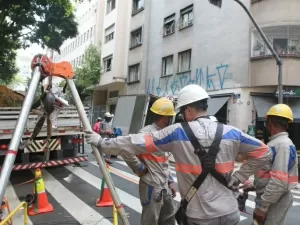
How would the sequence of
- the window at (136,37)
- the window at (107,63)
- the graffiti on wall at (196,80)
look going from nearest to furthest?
the graffiti on wall at (196,80) < the window at (136,37) < the window at (107,63)

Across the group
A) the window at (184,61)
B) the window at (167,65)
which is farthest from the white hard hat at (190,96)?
the window at (167,65)

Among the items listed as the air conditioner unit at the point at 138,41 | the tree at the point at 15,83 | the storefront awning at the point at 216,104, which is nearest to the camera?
the storefront awning at the point at 216,104

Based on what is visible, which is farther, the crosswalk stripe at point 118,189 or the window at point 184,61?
the window at point 184,61

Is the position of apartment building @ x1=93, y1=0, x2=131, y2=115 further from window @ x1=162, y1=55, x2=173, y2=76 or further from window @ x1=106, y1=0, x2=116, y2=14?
window @ x1=162, y1=55, x2=173, y2=76

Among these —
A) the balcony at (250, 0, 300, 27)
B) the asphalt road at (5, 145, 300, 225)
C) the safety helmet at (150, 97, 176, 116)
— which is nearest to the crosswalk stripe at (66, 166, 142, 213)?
the asphalt road at (5, 145, 300, 225)

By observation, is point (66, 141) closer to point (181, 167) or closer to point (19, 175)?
point (19, 175)

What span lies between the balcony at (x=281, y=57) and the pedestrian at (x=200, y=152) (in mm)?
14860

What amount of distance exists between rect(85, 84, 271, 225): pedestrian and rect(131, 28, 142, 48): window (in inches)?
1053

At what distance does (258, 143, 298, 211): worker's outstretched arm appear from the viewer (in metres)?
3.09

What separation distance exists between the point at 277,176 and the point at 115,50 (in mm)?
29242

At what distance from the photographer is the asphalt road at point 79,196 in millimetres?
5879

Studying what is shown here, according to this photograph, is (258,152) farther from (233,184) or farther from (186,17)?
(186,17)

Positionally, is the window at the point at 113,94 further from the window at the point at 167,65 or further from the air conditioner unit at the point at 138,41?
the window at the point at 167,65

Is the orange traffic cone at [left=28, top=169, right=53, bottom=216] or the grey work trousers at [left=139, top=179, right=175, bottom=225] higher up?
the grey work trousers at [left=139, top=179, right=175, bottom=225]
